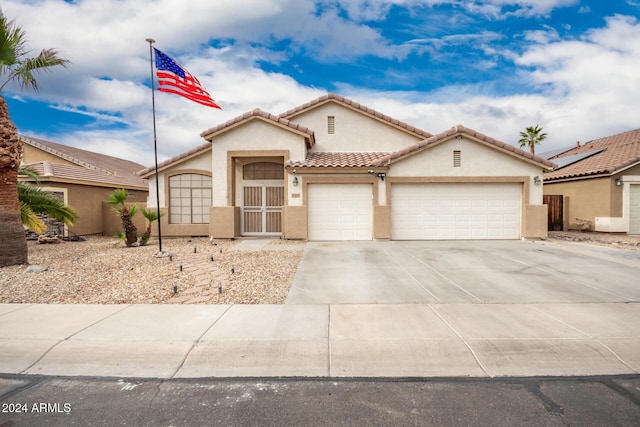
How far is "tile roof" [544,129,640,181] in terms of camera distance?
1622cm

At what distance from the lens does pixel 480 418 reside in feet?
9.93

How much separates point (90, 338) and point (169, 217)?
11.4 m

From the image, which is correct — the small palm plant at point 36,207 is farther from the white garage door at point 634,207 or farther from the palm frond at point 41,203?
the white garage door at point 634,207

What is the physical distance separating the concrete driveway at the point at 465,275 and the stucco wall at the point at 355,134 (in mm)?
6347

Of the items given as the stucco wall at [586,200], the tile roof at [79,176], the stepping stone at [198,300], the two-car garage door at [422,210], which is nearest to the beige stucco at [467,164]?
the two-car garage door at [422,210]

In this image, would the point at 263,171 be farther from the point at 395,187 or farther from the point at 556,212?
the point at 556,212

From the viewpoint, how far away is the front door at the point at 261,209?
14.9 m

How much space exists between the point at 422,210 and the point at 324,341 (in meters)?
10.3

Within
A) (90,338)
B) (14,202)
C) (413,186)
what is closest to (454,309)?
(90,338)

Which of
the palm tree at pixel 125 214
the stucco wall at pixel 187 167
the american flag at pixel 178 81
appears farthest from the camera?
the stucco wall at pixel 187 167

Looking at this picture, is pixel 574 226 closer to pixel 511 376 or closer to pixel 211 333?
pixel 511 376

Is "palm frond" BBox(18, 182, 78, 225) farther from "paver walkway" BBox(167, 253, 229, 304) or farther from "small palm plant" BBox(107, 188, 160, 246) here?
"paver walkway" BBox(167, 253, 229, 304)

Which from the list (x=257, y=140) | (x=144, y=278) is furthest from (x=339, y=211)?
(x=144, y=278)

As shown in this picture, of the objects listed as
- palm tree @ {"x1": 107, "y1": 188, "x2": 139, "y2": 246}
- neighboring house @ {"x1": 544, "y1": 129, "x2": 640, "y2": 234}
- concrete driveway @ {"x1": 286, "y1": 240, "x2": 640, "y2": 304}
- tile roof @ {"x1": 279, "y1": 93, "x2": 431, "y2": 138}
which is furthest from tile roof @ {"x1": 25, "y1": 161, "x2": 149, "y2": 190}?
neighboring house @ {"x1": 544, "y1": 129, "x2": 640, "y2": 234}
